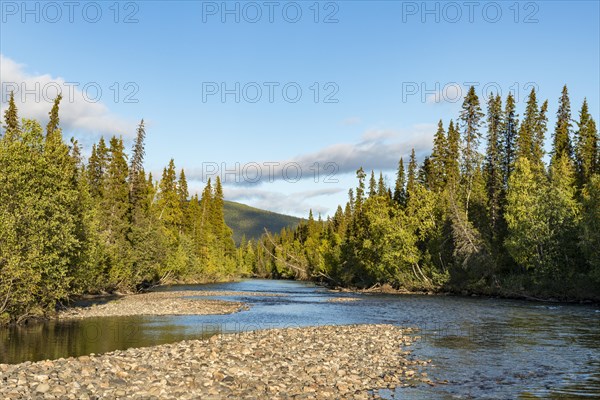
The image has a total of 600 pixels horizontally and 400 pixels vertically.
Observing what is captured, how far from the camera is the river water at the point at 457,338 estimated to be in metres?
17.3

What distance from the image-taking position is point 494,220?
223 feet

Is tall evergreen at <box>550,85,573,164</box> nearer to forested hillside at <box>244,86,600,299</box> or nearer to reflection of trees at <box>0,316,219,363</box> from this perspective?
forested hillside at <box>244,86,600,299</box>

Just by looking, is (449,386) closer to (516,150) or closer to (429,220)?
(429,220)

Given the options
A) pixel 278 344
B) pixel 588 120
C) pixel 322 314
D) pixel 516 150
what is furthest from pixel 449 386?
pixel 588 120

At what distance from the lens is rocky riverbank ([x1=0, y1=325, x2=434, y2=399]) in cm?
1480

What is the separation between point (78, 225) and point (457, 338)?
2784 centimetres

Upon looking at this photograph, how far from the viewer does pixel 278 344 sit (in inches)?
932

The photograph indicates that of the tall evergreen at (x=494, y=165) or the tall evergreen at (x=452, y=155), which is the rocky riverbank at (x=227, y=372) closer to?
the tall evergreen at (x=494, y=165)

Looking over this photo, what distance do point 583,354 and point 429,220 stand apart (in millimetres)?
51043

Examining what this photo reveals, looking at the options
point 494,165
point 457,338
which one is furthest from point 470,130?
point 457,338

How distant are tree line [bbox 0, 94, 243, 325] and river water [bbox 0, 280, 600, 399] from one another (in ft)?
10.5

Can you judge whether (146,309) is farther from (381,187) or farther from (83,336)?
(381,187)

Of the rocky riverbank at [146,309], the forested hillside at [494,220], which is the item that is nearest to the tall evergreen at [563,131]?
the forested hillside at [494,220]

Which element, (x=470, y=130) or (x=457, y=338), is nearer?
(x=457, y=338)
